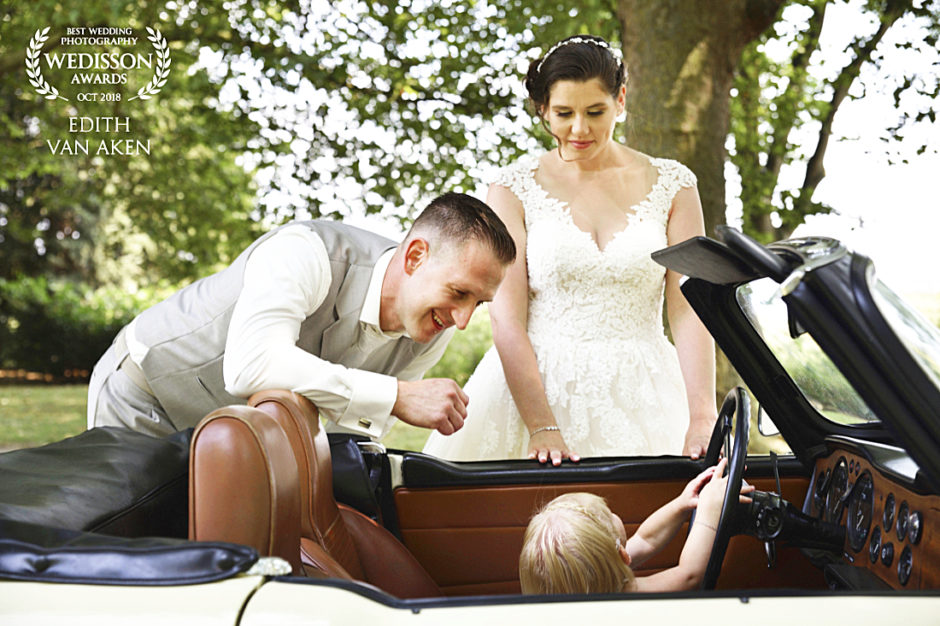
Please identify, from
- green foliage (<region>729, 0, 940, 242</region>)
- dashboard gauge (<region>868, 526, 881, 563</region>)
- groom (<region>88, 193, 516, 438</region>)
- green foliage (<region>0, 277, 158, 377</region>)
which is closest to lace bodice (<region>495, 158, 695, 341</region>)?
groom (<region>88, 193, 516, 438</region>)

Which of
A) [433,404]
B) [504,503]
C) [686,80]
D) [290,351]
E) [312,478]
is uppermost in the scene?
[686,80]

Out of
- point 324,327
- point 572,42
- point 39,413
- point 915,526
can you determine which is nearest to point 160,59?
point 572,42

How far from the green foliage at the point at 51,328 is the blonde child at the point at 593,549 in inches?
604

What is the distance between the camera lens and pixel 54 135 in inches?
374

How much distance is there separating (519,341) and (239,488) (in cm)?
170

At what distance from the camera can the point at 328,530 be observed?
1878mm

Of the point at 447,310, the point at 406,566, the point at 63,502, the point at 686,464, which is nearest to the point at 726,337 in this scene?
the point at 686,464

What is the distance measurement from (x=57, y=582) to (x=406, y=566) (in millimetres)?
1035

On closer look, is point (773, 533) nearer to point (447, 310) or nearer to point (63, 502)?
point (447, 310)

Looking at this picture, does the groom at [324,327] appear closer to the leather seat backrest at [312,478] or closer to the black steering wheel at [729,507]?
the leather seat backrest at [312,478]

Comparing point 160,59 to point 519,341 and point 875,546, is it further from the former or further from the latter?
point 875,546

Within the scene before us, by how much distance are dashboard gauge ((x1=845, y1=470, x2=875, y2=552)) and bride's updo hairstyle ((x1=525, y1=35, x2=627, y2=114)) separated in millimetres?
1526

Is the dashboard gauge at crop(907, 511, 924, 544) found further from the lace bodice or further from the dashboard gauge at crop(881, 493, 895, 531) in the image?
the lace bodice

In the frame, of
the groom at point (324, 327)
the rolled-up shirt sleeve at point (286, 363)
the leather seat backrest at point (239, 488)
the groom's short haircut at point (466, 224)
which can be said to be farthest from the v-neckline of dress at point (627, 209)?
the leather seat backrest at point (239, 488)
